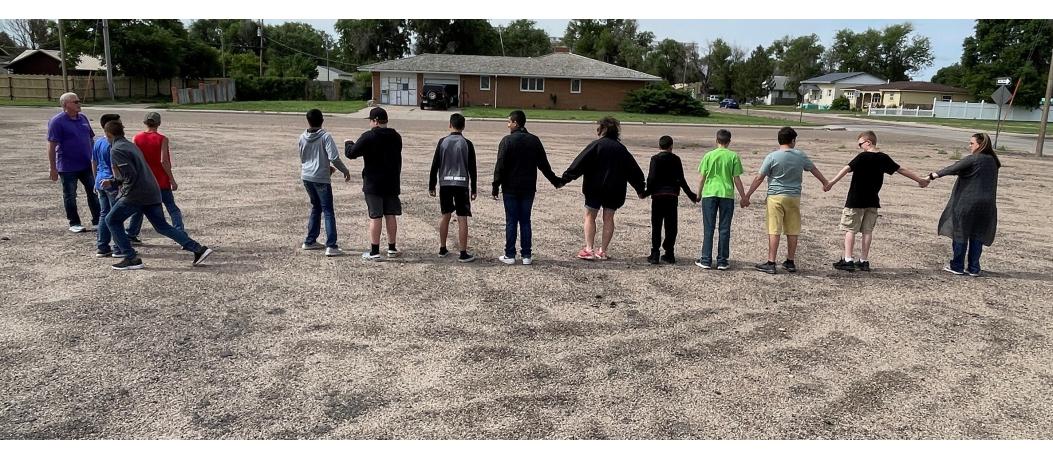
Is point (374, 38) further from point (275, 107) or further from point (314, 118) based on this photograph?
point (314, 118)

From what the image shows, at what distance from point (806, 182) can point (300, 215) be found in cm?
1115

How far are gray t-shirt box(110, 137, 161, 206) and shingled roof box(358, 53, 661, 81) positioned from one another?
148ft

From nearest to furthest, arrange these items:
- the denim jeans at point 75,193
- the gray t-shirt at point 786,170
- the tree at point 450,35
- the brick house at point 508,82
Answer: the gray t-shirt at point 786,170 < the denim jeans at point 75,193 < the brick house at point 508,82 < the tree at point 450,35

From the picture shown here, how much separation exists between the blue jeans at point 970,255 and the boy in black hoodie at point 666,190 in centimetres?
303

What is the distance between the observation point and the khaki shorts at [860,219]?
25.9ft

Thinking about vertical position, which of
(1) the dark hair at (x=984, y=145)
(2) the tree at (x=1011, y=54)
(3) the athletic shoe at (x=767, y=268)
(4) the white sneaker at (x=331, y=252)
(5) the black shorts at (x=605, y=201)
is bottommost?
(3) the athletic shoe at (x=767, y=268)

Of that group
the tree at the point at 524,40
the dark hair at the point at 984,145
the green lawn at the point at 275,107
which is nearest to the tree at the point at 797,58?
the tree at the point at 524,40

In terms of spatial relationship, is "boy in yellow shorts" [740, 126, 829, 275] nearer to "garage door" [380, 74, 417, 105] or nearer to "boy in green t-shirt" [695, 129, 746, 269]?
"boy in green t-shirt" [695, 129, 746, 269]

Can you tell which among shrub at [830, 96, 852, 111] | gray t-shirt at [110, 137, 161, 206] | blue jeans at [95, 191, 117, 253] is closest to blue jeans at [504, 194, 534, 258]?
gray t-shirt at [110, 137, 161, 206]

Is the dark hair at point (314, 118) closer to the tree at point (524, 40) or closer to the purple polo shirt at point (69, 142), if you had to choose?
the purple polo shirt at point (69, 142)

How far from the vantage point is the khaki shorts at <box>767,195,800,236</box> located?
7672 millimetres

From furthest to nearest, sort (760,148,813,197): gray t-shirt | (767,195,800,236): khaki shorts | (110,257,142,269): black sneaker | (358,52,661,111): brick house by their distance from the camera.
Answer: (358,52,661,111): brick house → (767,195,800,236): khaki shorts → (760,148,813,197): gray t-shirt → (110,257,142,269): black sneaker

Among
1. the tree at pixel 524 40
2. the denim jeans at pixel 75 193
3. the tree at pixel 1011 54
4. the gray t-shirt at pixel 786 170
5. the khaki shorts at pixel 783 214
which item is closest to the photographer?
the gray t-shirt at pixel 786 170

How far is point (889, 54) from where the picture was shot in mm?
115625
